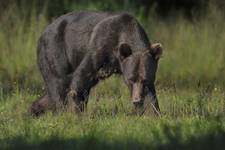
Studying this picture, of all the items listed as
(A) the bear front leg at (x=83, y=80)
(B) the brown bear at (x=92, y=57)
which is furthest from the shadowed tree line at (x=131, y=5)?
(A) the bear front leg at (x=83, y=80)

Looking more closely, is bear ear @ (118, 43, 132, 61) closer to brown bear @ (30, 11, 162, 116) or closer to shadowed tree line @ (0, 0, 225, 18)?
brown bear @ (30, 11, 162, 116)

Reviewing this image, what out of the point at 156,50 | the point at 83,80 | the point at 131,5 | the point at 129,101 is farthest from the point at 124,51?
the point at 131,5

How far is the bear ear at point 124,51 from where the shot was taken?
11727mm

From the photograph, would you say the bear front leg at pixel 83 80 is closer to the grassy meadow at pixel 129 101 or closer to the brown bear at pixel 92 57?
the brown bear at pixel 92 57

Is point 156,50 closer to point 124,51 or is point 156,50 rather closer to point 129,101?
point 124,51

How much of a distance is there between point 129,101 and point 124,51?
1.33m

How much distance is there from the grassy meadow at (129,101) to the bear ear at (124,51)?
726 millimetres

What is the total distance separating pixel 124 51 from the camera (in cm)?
1177

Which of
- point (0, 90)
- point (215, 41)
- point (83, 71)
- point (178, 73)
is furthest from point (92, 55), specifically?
point (215, 41)

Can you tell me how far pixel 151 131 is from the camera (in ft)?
30.2

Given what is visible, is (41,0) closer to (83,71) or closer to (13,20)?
(13,20)

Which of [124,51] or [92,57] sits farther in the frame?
[92,57]

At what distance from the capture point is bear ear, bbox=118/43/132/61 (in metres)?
11.7

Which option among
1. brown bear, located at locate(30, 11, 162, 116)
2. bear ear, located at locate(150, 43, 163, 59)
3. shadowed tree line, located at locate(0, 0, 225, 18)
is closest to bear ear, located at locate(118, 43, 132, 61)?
brown bear, located at locate(30, 11, 162, 116)
